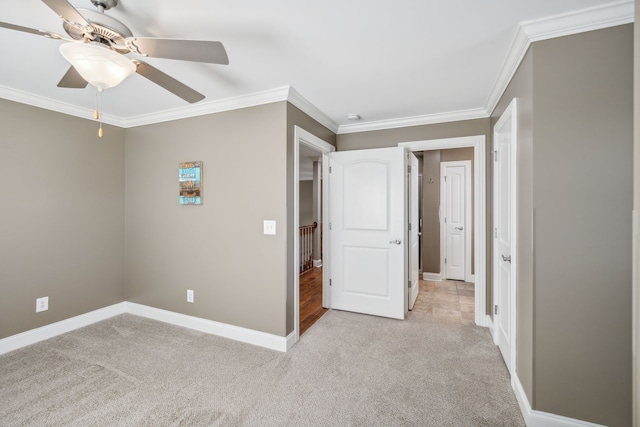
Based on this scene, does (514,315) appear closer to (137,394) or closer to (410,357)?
(410,357)

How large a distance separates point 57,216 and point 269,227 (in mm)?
2209

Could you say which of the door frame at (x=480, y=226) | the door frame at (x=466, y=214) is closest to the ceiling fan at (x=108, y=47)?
the door frame at (x=480, y=226)

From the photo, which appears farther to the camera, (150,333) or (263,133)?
(150,333)

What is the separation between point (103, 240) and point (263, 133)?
232 cm

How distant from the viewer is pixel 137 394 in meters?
1.98

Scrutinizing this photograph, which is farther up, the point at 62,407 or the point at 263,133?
the point at 263,133

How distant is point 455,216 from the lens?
505 cm

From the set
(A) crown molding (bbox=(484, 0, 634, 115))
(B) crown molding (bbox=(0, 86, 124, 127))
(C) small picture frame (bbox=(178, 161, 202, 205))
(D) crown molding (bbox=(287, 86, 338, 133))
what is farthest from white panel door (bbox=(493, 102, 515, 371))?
(B) crown molding (bbox=(0, 86, 124, 127))

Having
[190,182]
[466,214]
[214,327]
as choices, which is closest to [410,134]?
[466,214]

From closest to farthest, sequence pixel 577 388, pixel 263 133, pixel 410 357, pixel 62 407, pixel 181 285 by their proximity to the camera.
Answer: pixel 577 388, pixel 62 407, pixel 410 357, pixel 263 133, pixel 181 285

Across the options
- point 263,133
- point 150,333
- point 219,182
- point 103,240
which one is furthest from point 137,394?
point 263,133

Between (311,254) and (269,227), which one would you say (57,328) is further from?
(311,254)

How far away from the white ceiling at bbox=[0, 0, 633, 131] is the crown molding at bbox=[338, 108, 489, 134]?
0.04 meters

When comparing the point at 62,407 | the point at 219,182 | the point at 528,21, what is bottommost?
the point at 62,407
